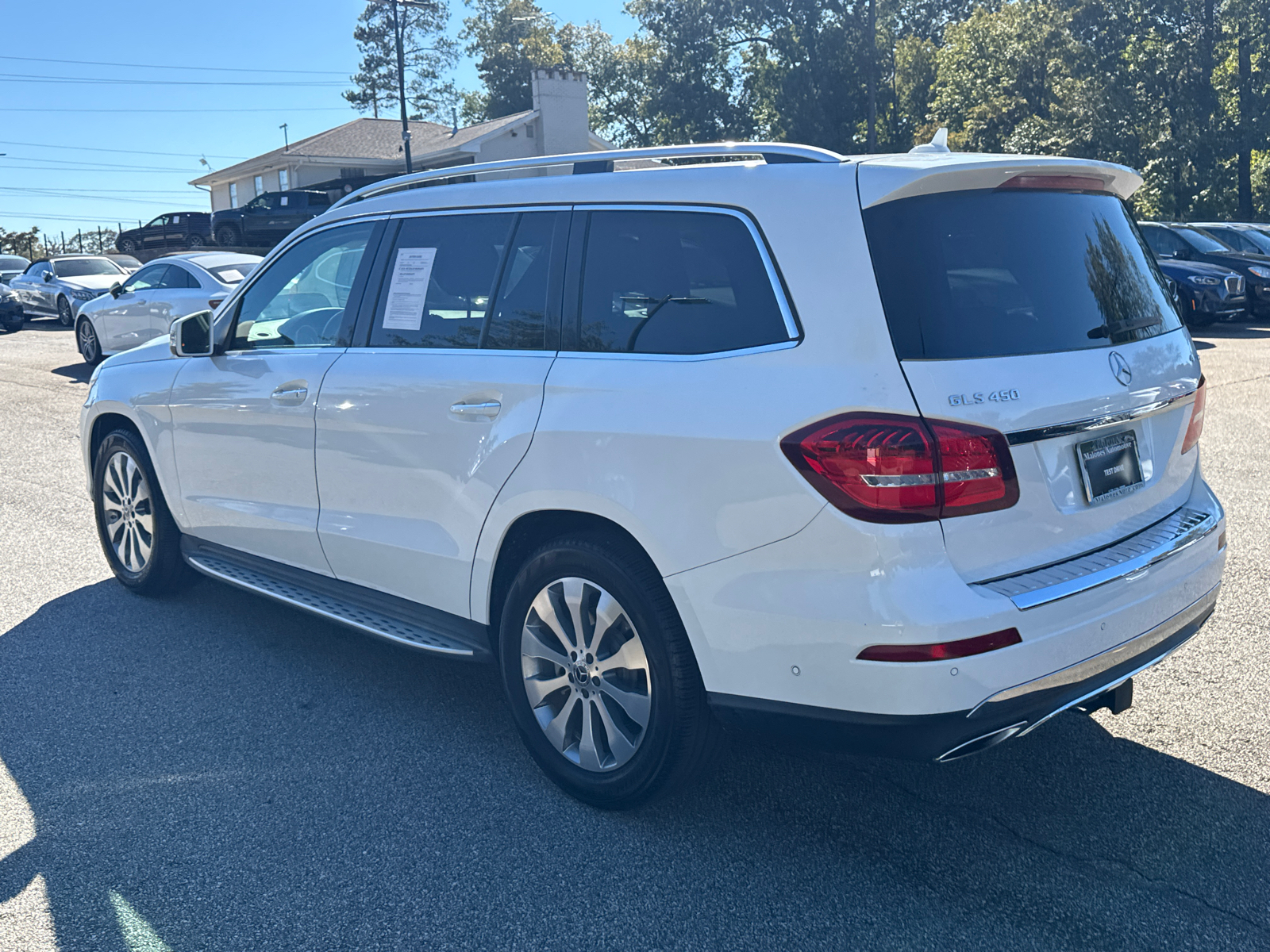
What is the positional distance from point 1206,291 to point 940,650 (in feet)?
58.1

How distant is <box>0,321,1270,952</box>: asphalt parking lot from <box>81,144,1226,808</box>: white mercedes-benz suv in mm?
349

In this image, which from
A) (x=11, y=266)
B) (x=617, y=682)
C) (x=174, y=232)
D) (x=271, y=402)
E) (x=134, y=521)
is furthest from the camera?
(x=174, y=232)

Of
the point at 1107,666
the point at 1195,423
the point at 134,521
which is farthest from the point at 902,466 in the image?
the point at 134,521

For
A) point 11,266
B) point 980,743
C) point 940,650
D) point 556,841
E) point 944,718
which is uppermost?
point 11,266

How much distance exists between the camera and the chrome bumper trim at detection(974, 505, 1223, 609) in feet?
9.34

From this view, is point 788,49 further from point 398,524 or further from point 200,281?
point 398,524

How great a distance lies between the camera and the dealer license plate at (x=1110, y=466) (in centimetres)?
305

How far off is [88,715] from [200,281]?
11737mm

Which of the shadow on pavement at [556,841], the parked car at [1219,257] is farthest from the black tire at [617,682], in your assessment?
the parked car at [1219,257]

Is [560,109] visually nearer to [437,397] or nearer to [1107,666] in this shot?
[437,397]

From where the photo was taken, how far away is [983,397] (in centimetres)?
281

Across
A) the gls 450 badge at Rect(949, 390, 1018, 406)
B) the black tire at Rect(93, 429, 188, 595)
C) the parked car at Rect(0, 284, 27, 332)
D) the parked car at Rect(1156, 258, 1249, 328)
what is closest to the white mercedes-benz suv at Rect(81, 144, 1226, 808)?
the gls 450 badge at Rect(949, 390, 1018, 406)

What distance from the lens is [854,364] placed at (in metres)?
2.83

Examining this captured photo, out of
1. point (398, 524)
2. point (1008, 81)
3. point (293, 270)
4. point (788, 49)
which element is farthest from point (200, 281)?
point (788, 49)
